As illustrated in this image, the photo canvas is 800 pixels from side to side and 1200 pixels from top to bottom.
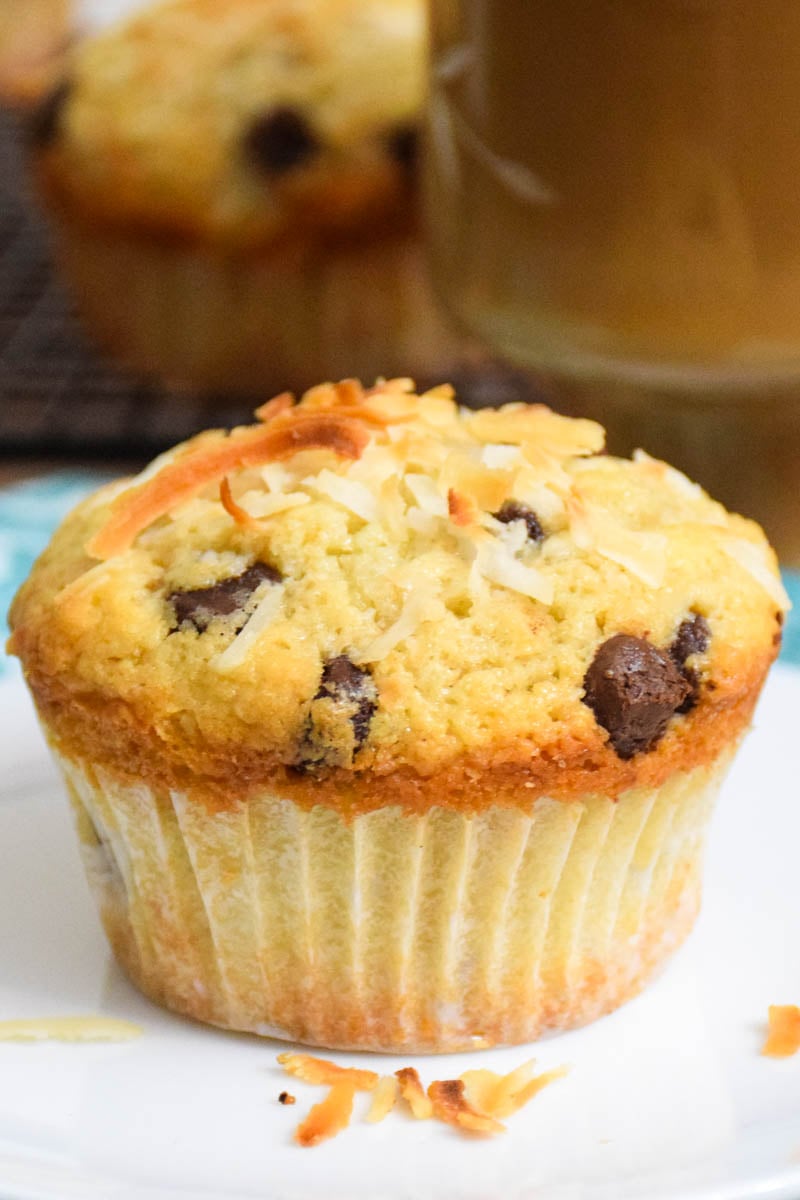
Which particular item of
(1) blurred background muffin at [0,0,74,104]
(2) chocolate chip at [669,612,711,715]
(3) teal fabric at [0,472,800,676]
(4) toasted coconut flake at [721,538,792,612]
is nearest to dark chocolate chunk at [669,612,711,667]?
(2) chocolate chip at [669,612,711,715]

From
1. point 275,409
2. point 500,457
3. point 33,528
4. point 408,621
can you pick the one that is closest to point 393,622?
point 408,621

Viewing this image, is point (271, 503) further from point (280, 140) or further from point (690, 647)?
point (280, 140)

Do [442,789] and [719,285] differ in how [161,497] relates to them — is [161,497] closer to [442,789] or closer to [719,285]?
[442,789]

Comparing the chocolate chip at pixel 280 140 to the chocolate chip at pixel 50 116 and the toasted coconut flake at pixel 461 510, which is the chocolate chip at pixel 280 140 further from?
the toasted coconut flake at pixel 461 510

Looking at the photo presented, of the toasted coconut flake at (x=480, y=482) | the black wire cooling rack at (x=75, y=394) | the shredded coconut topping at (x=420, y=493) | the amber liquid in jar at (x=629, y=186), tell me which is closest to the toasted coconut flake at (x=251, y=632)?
the shredded coconut topping at (x=420, y=493)

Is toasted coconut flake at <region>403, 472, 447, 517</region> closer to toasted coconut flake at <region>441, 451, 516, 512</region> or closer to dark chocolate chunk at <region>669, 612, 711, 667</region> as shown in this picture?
toasted coconut flake at <region>441, 451, 516, 512</region>

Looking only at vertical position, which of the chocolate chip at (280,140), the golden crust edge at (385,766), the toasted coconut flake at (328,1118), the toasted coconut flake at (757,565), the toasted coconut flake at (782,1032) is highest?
the toasted coconut flake at (757,565)
